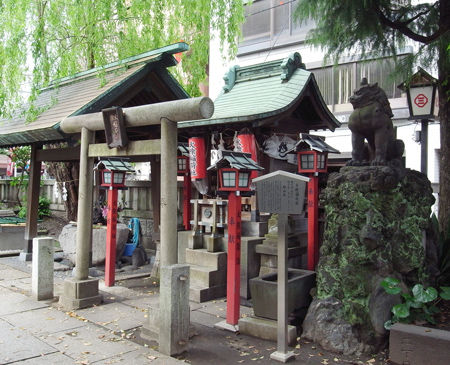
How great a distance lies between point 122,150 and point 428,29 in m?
6.54

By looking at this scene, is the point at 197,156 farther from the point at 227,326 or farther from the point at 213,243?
the point at 227,326

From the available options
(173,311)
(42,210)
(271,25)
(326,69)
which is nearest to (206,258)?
(173,311)

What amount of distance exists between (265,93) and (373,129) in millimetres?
3961

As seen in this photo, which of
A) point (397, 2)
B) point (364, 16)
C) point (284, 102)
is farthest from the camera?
point (284, 102)

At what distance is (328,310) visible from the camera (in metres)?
5.90

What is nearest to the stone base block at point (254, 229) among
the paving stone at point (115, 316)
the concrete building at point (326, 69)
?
the paving stone at point (115, 316)

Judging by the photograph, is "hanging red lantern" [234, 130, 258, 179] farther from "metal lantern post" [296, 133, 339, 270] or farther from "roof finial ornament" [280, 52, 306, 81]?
"roof finial ornament" [280, 52, 306, 81]

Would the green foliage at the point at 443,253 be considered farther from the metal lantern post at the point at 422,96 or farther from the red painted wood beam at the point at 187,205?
the red painted wood beam at the point at 187,205

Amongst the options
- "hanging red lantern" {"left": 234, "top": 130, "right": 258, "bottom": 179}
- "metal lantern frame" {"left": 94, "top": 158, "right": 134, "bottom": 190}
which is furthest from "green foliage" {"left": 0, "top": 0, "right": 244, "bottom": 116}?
"hanging red lantern" {"left": 234, "top": 130, "right": 258, "bottom": 179}

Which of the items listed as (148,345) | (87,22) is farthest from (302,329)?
(87,22)

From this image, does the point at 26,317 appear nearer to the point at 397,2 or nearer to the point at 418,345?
the point at 418,345

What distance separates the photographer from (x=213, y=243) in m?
8.80

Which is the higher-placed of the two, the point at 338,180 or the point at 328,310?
the point at 338,180

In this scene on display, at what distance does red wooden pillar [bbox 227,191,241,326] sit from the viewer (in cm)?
651
